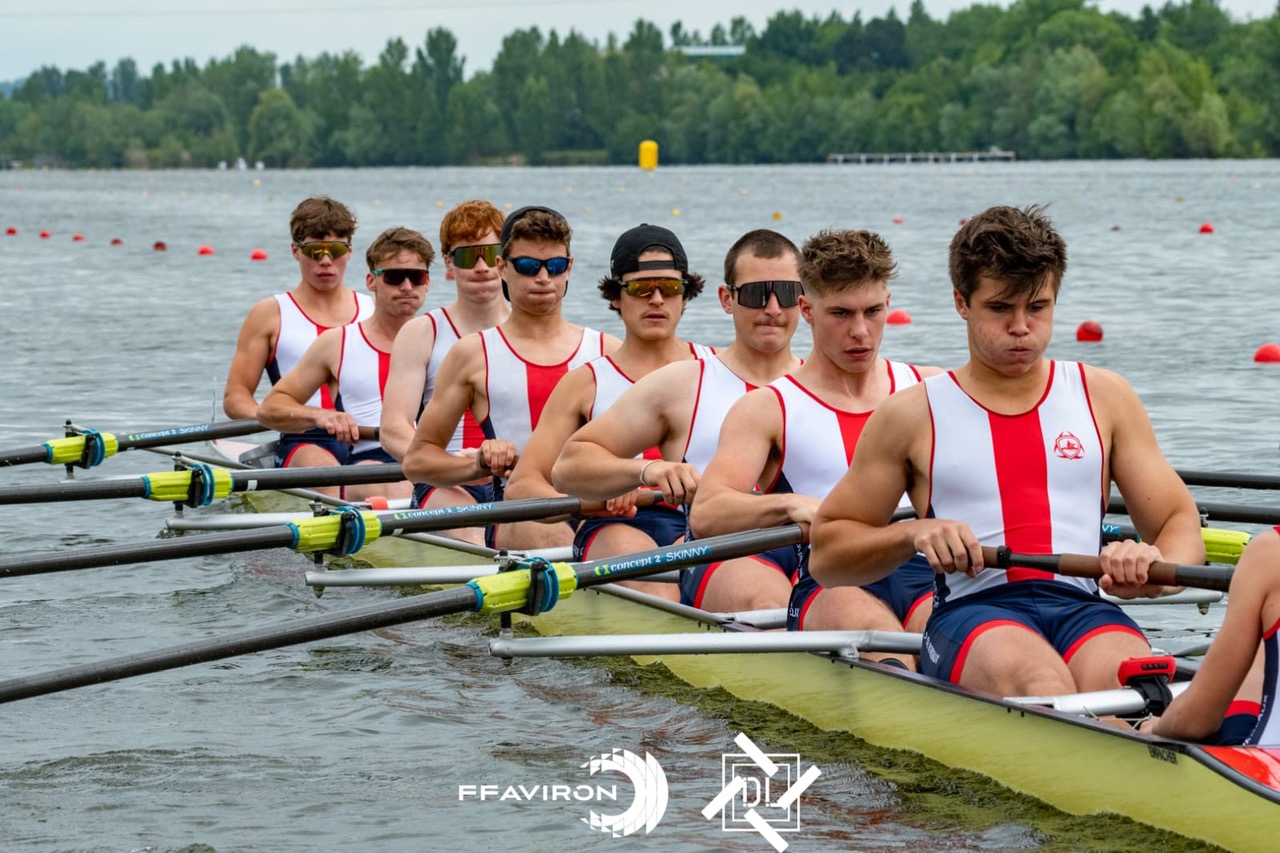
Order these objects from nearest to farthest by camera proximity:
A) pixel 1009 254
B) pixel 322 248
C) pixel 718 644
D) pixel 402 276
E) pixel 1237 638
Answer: pixel 1237 638 < pixel 1009 254 < pixel 718 644 < pixel 402 276 < pixel 322 248

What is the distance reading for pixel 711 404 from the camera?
7004 millimetres

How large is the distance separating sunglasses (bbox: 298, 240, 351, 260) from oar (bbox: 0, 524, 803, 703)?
188 inches

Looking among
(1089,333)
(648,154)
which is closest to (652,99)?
(648,154)

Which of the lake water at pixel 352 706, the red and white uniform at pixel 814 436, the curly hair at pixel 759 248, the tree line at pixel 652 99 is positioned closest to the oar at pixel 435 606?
the red and white uniform at pixel 814 436

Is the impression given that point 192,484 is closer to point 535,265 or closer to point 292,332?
point 535,265

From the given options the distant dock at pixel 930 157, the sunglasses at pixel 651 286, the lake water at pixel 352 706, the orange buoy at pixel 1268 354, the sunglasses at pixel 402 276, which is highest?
the distant dock at pixel 930 157

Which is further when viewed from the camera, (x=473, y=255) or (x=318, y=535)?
(x=473, y=255)

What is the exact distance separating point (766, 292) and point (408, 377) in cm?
286

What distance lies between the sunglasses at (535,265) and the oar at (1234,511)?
8.24 ft

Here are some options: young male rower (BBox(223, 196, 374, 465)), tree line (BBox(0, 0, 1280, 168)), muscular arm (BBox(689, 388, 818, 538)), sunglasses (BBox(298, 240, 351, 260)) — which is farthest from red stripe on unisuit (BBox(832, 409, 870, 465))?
tree line (BBox(0, 0, 1280, 168))

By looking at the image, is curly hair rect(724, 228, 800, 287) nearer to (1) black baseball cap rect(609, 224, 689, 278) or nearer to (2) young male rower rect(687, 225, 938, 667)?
(2) young male rower rect(687, 225, 938, 667)

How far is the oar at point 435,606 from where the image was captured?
5.39 meters

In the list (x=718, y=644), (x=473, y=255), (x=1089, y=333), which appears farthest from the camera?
(x=1089, y=333)

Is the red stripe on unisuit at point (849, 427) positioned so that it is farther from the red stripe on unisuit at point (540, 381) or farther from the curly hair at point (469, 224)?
the curly hair at point (469, 224)
